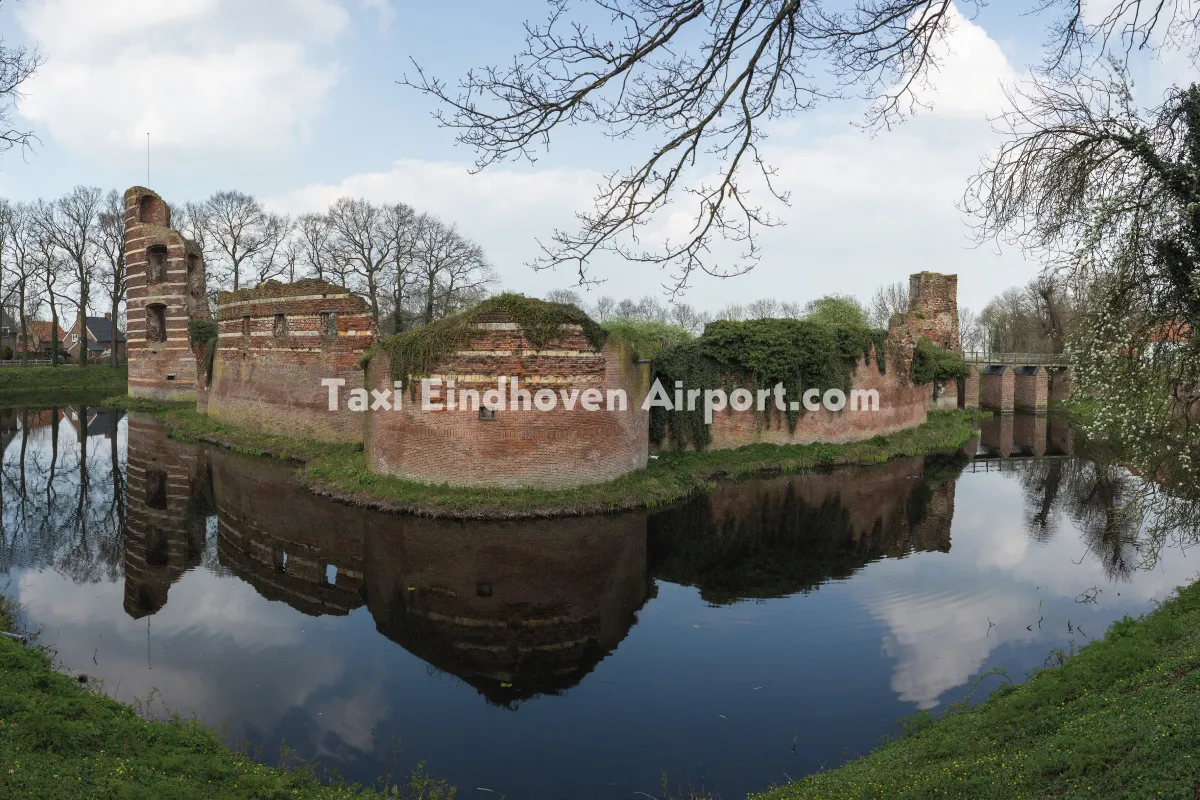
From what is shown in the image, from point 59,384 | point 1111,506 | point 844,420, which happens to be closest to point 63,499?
point 844,420

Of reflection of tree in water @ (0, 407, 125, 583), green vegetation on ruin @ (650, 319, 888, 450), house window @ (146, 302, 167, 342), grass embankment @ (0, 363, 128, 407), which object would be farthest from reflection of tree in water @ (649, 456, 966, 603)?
grass embankment @ (0, 363, 128, 407)

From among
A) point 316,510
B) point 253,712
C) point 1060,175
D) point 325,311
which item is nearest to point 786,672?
point 253,712

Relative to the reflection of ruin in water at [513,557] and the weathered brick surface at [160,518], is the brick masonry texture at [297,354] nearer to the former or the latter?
the weathered brick surface at [160,518]

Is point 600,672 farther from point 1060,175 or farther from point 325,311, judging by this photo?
point 325,311

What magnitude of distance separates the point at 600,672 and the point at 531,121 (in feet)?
17.7

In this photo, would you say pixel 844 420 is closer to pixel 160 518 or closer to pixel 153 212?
pixel 160 518

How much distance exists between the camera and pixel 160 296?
29547mm

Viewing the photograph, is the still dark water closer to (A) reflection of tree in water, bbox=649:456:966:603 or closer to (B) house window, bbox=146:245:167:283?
(A) reflection of tree in water, bbox=649:456:966:603

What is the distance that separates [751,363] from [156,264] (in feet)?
86.8

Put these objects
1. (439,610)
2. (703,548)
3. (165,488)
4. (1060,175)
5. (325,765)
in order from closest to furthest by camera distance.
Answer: (325,765) < (1060,175) < (439,610) < (703,548) < (165,488)

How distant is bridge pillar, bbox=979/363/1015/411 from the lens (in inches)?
1442

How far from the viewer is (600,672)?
7070 mm

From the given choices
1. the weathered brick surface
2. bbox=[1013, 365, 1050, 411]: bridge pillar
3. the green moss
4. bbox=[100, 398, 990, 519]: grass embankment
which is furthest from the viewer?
bbox=[1013, 365, 1050, 411]: bridge pillar

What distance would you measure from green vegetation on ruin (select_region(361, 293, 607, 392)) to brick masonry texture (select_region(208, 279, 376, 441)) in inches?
181
